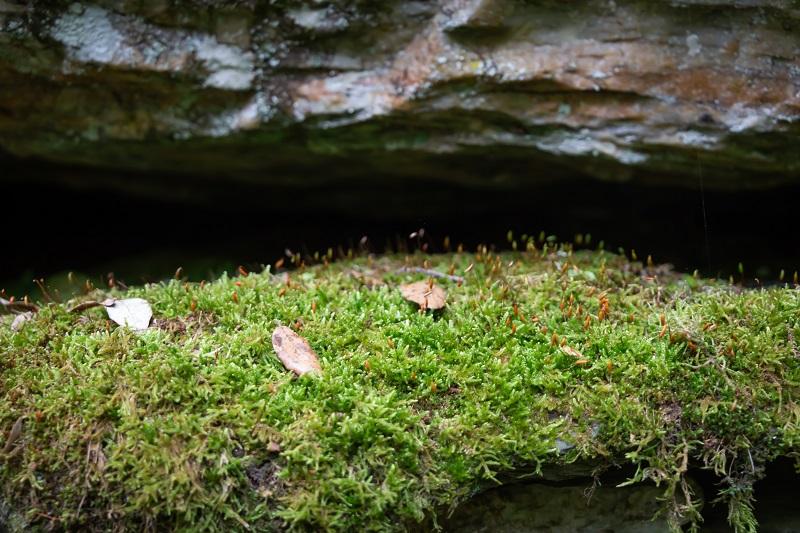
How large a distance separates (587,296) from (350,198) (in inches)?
116

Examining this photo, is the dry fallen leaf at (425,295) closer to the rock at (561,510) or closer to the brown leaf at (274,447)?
the rock at (561,510)

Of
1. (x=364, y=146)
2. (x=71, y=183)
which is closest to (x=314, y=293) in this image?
(x=364, y=146)

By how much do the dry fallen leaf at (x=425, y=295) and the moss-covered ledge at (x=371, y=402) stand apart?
0.06m

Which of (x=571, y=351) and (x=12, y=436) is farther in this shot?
(x=571, y=351)

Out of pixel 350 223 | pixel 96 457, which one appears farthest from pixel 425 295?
pixel 350 223

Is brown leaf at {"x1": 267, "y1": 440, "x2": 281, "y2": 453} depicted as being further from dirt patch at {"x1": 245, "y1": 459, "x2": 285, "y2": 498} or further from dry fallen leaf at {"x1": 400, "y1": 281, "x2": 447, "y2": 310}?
dry fallen leaf at {"x1": 400, "y1": 281, "x2": 447, "y2": 310}

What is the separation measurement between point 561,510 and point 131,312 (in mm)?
2371

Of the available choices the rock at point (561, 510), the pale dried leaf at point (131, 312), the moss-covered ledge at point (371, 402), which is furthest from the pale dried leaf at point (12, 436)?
the rock at point (561, 510)

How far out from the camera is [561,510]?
293cm

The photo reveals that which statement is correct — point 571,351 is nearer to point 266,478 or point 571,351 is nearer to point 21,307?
point 266,478

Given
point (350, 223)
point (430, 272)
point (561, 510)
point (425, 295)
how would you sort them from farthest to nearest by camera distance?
point (350, 223) → point (430, 272) → point (425, 295) → point (561, 510)

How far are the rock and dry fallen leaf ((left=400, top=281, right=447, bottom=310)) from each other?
102 cm

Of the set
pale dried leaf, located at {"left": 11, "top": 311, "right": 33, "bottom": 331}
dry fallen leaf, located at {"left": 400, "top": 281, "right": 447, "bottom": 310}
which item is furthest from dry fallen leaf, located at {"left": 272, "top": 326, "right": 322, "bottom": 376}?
pale dried leaf, located at {"left": 11, "top": 311, "right": 33, "bottom": 331}

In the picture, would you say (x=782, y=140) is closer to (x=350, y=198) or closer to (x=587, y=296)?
(x=587, y=296)
